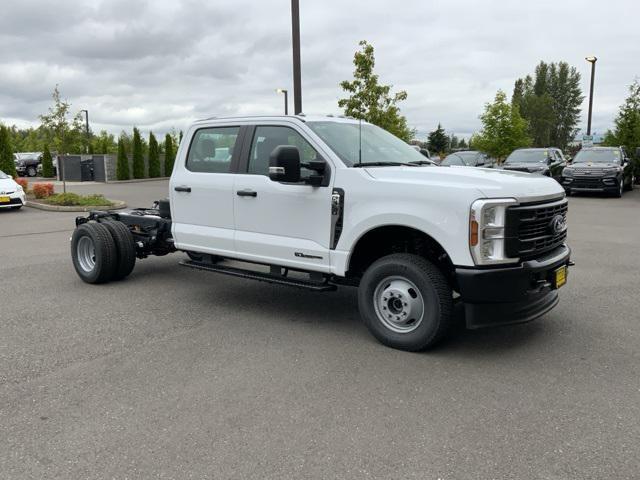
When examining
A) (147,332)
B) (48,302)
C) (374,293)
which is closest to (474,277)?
(374,293)

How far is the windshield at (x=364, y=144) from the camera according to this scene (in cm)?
535

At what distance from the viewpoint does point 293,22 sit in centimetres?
1384

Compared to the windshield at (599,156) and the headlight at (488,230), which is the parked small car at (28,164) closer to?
the windshield at (599,156)

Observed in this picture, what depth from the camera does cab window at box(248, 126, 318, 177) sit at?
5512 mm

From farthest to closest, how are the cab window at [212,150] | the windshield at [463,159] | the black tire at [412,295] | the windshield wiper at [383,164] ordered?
the windshield at [463,159], the cab window at [212,150], the windshield wiper at [383,164], the black tire at [412,295]

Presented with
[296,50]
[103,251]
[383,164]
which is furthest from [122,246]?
[296,50]

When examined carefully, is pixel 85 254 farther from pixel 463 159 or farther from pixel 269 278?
pixel 463 159

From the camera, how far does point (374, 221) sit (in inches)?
190

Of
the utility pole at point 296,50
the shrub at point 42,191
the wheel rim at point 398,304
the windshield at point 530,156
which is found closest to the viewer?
the wheel rim at point 398,304

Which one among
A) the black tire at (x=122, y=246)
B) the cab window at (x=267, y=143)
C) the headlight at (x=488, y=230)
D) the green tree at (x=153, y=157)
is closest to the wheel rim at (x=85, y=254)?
the black tire at (x=122, y=246)

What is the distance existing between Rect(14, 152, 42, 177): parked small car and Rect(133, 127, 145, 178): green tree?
11.4 m

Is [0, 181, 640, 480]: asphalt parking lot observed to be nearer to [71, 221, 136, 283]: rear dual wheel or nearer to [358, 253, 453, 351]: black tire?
[358, 253, 453, 351]: black tire

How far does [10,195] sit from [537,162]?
1768 cm

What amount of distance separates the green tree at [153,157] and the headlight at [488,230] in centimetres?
3327
